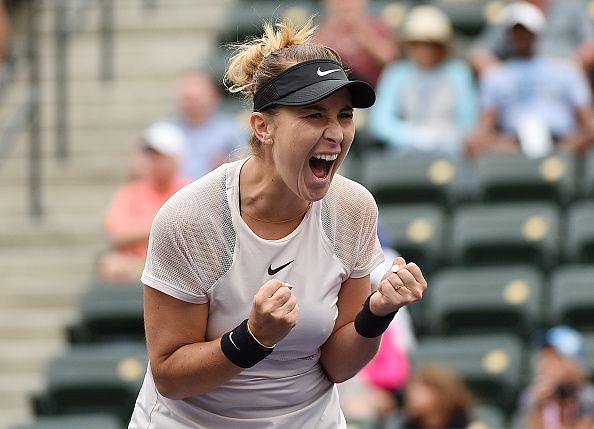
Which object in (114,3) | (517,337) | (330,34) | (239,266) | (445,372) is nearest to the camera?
(239,266)

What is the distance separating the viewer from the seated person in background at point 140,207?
7730 millimetres

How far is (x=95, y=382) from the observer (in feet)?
23.1

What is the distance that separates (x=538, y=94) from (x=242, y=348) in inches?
205

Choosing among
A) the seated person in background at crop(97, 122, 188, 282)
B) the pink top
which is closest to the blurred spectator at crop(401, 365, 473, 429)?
the seated person in background at crop(97, 122, 188, 282)

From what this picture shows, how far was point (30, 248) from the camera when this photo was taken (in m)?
8.56

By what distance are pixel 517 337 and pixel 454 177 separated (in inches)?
46.6

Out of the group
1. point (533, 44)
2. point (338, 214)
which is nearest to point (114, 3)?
point (533, 44)

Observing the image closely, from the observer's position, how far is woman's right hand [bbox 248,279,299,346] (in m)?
3.27

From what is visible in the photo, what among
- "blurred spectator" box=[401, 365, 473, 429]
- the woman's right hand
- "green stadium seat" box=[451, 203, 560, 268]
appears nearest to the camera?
the woman's right hand

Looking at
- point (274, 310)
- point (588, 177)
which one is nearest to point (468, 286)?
point (588, 177)

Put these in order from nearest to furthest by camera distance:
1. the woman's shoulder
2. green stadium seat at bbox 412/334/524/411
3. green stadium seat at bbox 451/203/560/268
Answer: the woman's shoulder < green stadium seat at bbox 412/334/524/411 < green stadium seat at bbox 451/203/560/268

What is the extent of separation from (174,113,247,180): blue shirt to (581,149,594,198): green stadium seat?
79.1 inches

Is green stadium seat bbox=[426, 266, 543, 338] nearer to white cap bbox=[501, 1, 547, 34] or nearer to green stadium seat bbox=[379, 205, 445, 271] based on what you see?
green stadium seat bbox=[379, 205, 445, 271]

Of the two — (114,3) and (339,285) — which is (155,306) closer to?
(339,285)
